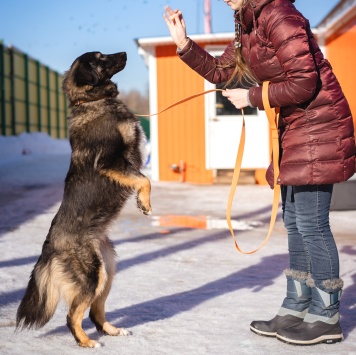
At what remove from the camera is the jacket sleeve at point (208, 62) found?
3.52m

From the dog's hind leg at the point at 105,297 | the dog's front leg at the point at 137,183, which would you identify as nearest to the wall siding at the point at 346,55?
the dog's front leg at the point at 137,183

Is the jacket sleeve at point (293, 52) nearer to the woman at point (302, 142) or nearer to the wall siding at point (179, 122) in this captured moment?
the woman at point (302, 142)

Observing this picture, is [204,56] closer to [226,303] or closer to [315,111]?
[315,111]

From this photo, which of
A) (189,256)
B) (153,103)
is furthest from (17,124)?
(189,256)

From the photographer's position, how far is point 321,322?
123 inches

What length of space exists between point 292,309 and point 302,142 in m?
1.03

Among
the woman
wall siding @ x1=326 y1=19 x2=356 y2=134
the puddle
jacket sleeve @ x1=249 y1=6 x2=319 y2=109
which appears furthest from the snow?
wall siding @ x1=326 y1=19 x2=356 y2=134

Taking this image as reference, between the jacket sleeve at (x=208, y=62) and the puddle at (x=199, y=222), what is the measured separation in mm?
3784

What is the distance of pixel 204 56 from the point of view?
3555 millimetres

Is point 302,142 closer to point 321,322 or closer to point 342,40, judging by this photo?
point 321,322

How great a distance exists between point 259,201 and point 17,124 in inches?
668

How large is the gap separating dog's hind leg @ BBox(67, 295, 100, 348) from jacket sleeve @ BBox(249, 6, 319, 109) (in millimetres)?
1552

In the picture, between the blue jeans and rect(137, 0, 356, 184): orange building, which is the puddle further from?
rect(137, 0, 356, 184): orange building

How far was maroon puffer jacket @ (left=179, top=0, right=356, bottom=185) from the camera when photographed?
2793mm
